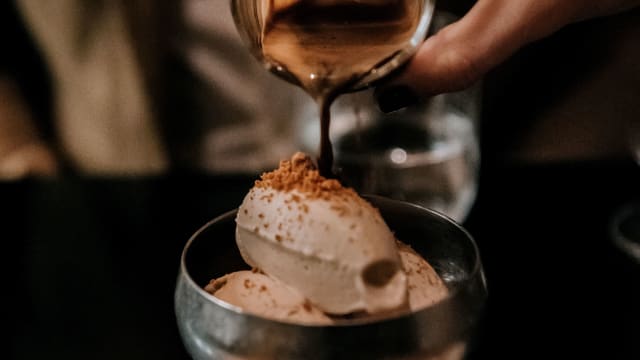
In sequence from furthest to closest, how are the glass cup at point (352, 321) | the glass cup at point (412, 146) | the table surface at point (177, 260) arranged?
the glass cup at point (412, 146)
the table surface at point (177, 260)
the glass cup at point (352, 321)

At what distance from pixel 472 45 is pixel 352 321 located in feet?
0.87

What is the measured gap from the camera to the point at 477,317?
0.46m

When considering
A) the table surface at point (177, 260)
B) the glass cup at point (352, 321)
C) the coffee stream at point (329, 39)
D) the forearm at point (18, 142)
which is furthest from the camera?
the forearm at point (18, 142)

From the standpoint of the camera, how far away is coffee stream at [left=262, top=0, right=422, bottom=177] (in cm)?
51

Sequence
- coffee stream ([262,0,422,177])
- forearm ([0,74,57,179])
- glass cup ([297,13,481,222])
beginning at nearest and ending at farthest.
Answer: coffee stream ([262,0,422,177]), glass cup ([297,13,481,222]), forearm ([0,74,57,179])

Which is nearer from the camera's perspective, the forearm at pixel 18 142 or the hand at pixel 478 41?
the hand at pixel 478 41

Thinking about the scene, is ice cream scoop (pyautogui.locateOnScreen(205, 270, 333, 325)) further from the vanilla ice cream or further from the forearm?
the forearm

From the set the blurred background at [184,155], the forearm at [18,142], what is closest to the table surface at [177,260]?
the blurred background at [184,155]

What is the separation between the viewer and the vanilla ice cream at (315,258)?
0.45 metres

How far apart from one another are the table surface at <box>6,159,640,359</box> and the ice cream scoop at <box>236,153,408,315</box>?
10.4 inches

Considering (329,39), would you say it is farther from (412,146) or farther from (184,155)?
(184,155)

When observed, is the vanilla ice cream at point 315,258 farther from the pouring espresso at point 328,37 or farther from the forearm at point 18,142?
the forearm at point 18,142

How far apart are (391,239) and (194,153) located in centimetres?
87

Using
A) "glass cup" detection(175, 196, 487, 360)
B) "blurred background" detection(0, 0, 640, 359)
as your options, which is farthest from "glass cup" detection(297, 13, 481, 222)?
"glass cup" detection(175, 196, 487, 360)
